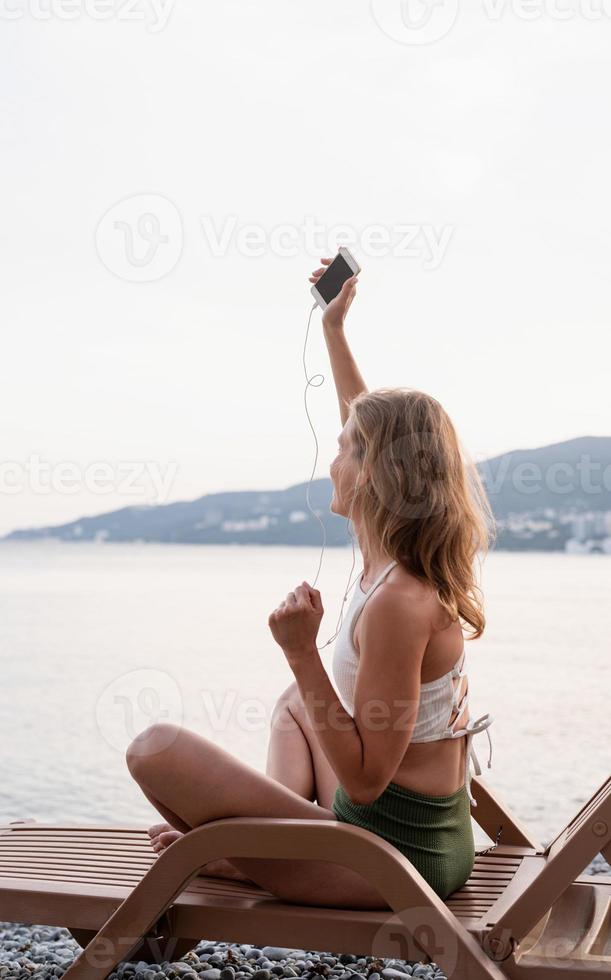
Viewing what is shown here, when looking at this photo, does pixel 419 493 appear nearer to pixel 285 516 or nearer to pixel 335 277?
pixel 335 277

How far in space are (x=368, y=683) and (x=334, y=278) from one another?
4.73ft

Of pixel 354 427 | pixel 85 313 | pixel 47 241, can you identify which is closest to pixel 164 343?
pixel 85 313

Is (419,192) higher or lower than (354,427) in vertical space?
higher

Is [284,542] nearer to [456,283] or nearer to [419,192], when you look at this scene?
[456,283]

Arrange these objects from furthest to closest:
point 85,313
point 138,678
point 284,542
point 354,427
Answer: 1. point 284,542
2. point 85,313
3. point 138,678
4. point 354,427

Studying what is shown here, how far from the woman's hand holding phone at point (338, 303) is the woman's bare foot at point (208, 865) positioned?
1.52 metres

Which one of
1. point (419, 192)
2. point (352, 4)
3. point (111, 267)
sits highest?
point (419, 192)

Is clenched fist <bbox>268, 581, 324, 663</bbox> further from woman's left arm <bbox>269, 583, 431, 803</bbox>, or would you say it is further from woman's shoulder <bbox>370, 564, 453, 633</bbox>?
woman's shoulder <bbox>370, 564, 453, 633</bbox>

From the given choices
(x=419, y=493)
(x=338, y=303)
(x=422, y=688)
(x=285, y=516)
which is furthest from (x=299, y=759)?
(x=285, y=516)

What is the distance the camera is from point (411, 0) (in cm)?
372

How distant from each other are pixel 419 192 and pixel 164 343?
13.6 meters

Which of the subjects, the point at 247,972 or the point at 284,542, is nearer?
the point at 247,972

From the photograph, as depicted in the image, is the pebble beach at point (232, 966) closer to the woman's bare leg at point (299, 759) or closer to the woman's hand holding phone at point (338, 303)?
the woman's bare leg at point (299, 759)

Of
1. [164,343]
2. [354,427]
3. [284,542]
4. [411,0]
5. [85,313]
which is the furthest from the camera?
[284,542]
